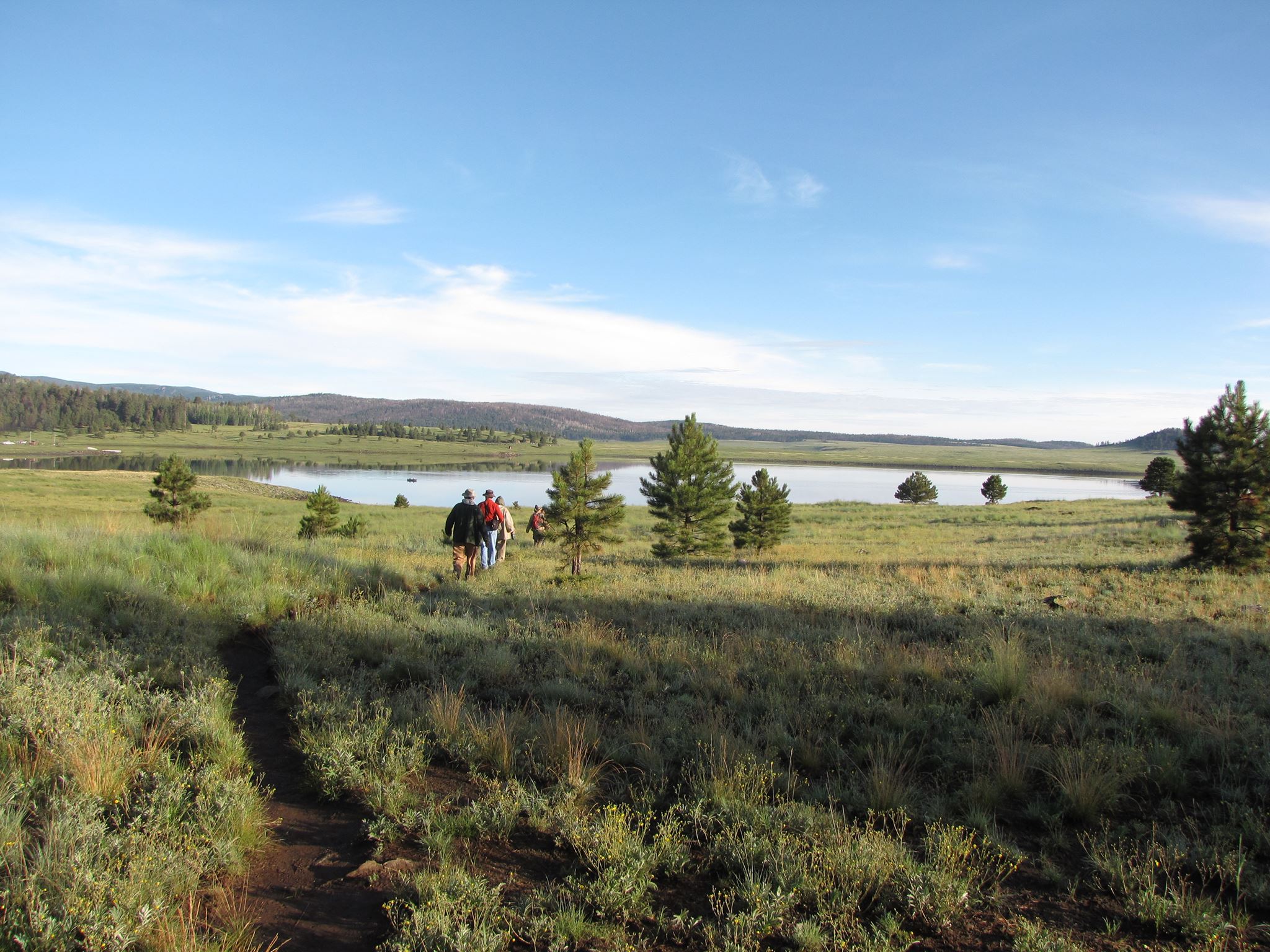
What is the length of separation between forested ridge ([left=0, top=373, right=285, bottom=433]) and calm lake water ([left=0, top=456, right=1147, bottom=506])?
63489 millimetres

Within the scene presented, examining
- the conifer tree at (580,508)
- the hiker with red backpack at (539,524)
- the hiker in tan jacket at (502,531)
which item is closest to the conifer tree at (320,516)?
the hiker with red backpack at (539,524)

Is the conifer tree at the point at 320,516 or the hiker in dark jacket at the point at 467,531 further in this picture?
the conifer tree at the point at 320,516

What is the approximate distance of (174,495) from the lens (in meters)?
29.4

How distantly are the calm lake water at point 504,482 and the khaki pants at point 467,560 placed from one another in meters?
56.6

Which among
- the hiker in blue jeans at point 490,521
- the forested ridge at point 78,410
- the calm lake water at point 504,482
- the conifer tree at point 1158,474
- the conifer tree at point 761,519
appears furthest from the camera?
the forested ridge at point 78,410

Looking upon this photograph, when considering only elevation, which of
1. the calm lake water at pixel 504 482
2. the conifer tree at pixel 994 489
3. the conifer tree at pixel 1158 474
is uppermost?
the conifer tree at pixel 1158 474

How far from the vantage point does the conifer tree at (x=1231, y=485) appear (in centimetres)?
1589

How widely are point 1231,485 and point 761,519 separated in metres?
14.2

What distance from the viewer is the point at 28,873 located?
9.62 feet

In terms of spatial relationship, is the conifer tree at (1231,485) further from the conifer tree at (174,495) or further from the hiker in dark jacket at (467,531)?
the conifer tree at (174,495)

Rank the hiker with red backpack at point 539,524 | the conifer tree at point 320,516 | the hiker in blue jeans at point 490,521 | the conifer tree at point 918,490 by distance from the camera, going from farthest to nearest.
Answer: the conifer tree at point 918,490 < the conifer tree at point 320,516 < the hiker with red backpack at point 539,524 < the hiker in blue jeans at point 490,521

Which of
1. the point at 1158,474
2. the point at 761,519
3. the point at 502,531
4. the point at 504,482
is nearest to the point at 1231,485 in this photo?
the point at 761,519

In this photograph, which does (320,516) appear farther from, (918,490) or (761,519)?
(918,490)

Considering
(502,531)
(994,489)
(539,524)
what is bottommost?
(539,524)
